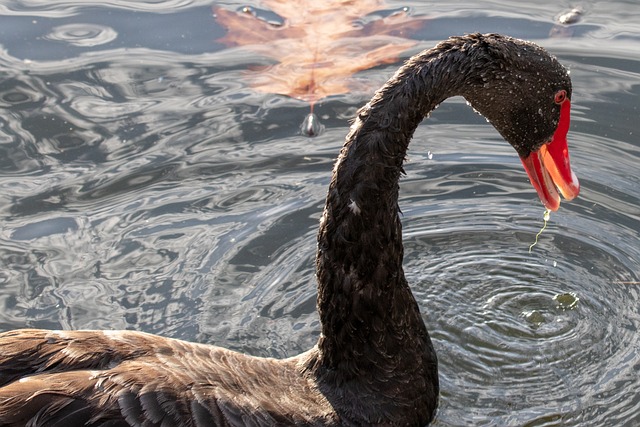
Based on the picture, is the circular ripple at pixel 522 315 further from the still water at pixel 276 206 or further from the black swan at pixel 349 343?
the black swan at pixel 349 343

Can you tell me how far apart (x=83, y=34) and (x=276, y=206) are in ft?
7.49

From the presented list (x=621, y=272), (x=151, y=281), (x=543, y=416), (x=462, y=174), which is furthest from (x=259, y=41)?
(x=543, y=416)

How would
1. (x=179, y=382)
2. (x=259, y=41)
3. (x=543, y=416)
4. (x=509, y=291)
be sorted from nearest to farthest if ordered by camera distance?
(x=179, y=382) → (x=543, y=416) → (x=509, y=291) → (x=259, y=41)

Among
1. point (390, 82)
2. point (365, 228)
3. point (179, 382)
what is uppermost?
point (390, 82)

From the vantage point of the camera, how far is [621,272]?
16.6 ft

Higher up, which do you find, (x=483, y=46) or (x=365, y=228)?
(x=483, y=46)

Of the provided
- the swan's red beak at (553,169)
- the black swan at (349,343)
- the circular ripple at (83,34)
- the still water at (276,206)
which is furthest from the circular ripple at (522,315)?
the circular ripple at (83,34)

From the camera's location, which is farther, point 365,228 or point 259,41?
point 259,41

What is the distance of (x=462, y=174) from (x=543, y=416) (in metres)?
1.85

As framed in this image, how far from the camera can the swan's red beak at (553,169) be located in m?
4.46

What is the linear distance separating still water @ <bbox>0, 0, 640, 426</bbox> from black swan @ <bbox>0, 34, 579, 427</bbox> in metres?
0.46

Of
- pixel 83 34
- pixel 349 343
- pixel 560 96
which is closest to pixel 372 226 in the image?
pixel 349 343

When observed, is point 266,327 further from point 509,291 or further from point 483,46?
point 483,46

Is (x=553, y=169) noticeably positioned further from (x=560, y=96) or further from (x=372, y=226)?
(x=372, y=226)
